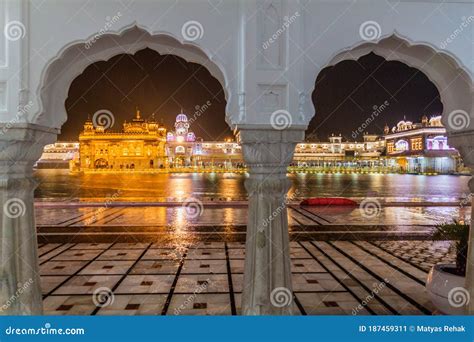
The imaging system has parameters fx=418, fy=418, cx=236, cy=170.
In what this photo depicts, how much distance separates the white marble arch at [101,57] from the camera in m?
3.19

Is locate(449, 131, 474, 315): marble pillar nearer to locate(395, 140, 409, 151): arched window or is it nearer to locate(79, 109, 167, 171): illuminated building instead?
locate(79, 109, 167, 171): illuminated building

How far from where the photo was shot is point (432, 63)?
11.7ft

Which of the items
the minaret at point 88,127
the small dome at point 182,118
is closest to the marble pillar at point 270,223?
the minaret at point 88,127

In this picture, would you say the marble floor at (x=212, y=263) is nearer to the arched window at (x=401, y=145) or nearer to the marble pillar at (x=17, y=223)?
the marble pillar at (x=17, y=223)

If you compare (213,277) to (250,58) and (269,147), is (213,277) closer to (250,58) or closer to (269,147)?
(269,147)

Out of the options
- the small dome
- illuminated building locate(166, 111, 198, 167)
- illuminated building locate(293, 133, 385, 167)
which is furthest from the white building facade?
the small dome

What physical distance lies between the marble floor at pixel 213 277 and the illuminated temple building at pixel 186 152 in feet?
172

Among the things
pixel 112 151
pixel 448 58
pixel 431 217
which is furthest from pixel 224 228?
pixel 112 151

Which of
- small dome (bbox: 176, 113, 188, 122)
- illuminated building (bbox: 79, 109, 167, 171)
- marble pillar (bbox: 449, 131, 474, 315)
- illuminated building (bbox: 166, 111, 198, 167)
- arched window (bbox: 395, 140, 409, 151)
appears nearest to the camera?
marble pillar (bbox: 449, 131, 474, 315)

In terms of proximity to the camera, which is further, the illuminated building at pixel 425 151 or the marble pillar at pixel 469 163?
the illuminated building at pixel 425 151

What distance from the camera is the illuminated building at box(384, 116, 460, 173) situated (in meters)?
62.4

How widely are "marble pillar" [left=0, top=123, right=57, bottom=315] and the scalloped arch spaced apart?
95.2 inches

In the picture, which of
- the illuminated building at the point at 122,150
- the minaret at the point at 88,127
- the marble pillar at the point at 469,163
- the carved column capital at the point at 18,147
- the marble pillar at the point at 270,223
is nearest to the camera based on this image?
the carved column capital at the point at 18,147

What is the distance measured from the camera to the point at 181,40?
3105 mm
